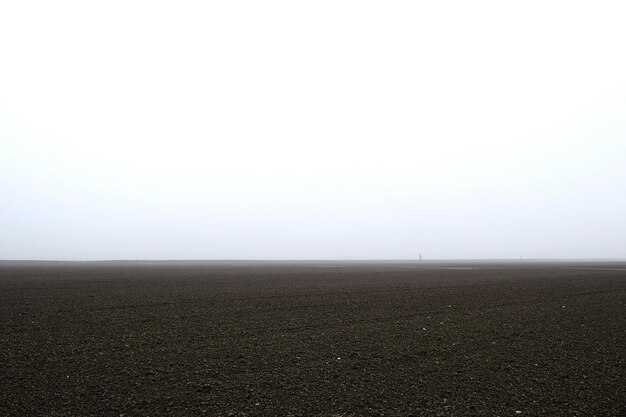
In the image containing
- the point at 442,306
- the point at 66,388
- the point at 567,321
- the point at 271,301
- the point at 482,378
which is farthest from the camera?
the point at 271,301

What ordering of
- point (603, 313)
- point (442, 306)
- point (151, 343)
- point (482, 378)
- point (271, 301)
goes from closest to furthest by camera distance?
point (482, 378) → point (151, 343) → point (603, 313) → point (442, 306) → point (271, 301)

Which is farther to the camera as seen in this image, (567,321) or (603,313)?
(603,313)

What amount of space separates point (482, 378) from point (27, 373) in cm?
715

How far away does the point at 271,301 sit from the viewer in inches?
563

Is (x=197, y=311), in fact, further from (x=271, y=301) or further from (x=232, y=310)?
(x=271, y=301)

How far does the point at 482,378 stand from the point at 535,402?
900 mm

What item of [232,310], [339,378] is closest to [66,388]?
[339,378]

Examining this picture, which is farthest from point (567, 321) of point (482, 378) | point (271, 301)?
point (271, 301)

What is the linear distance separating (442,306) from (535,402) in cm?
813

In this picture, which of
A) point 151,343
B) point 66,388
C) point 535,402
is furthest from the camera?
point 151,343

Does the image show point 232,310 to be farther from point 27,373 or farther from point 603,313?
point 603,313

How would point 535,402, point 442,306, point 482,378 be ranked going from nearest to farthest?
1. point 535,402
2. point 482,378
3. point 442,306

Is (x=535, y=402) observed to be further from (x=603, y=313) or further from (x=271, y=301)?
(x=271, y=301)

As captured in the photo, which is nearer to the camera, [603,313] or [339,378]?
[339,378]
